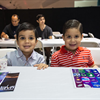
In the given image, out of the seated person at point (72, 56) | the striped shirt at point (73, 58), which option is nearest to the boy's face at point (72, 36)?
the seated person at point (72, 56)

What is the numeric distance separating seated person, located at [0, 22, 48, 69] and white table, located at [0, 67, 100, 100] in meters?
0.16

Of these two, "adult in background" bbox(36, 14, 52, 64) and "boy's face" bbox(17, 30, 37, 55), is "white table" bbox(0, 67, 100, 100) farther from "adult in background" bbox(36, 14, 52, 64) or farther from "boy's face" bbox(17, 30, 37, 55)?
"adult in background" bbox(36, 14, 52, 64)

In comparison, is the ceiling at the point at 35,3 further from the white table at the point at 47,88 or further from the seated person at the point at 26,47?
the white table at the point at 47,88

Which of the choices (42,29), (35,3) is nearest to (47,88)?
(42,29)

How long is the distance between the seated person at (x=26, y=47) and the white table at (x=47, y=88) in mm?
155

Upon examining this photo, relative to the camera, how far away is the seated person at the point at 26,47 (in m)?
1.11

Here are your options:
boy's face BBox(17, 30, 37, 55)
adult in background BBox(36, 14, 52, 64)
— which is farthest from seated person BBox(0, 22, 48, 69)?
adult in background BBox(36, 14, 52, 64)

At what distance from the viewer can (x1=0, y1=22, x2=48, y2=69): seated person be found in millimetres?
1114

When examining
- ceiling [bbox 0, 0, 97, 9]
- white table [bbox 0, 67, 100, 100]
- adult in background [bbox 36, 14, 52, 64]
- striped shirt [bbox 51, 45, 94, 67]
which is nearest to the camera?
white table [bbox 0, 67, 100, 100]

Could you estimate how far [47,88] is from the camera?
2.36 ft

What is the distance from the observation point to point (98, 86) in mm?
735

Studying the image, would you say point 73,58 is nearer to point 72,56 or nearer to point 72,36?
point 72,56

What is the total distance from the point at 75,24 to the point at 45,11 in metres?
5.63

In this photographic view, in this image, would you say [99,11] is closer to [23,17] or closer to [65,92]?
[23,17]
